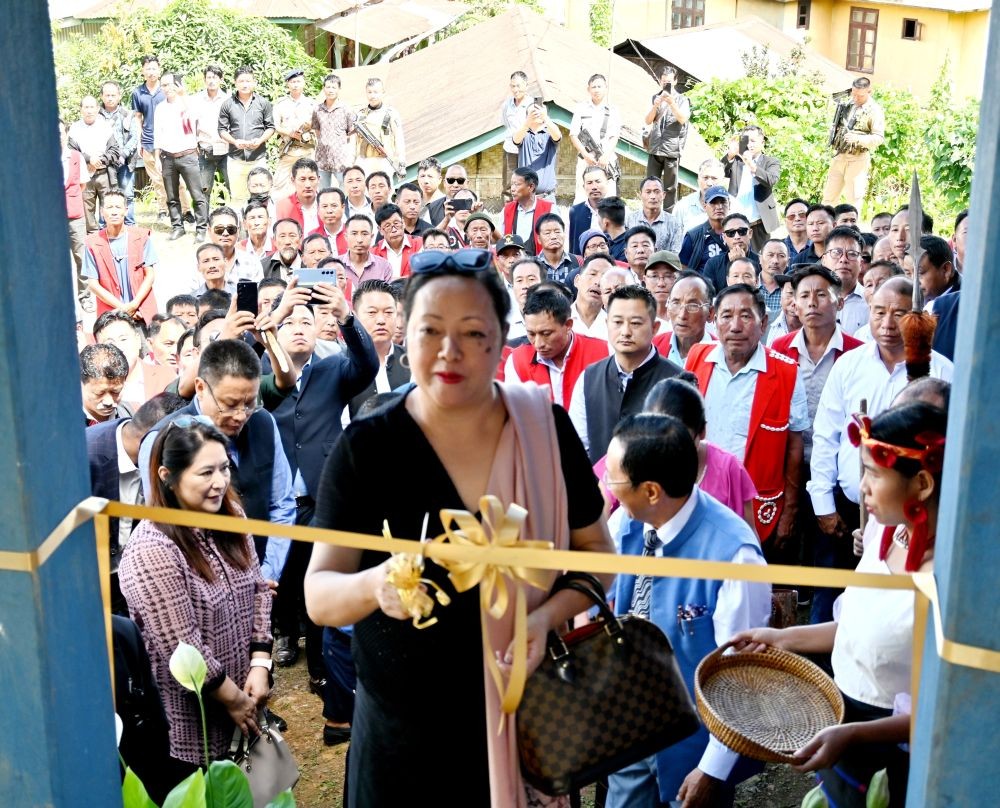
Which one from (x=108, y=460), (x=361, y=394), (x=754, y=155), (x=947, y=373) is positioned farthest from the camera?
(x=754, y=155)

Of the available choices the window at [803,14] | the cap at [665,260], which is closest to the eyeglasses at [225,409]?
the cap at [665,260]

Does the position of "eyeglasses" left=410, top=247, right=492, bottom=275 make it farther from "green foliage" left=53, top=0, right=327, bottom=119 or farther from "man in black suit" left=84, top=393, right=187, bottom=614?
"green foliage" left=53, top=0, right=327, bottom=119

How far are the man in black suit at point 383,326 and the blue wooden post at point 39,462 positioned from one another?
3612 millimetres

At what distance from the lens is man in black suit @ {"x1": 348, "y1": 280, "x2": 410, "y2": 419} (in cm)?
573

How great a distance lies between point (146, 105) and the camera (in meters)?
14.8

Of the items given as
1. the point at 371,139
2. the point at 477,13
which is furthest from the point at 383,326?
the point at 477,13

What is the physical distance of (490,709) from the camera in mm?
2184

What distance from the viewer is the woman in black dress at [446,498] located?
2.19 metres

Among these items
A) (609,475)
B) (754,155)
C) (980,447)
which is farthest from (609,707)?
(754,155)

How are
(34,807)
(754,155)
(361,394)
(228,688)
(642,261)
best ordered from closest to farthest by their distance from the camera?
1. (34,807)
2. (228,688)
3. (361,394)
4. (642,261)
5. (754,155)

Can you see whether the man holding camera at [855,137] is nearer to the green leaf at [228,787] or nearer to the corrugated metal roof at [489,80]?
the corrugated metal roof at [489,80]

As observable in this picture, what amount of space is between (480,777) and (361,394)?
3133 mm

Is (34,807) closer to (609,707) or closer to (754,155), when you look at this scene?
(609,707)

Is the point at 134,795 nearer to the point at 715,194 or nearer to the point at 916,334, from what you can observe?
the point at 916,334
